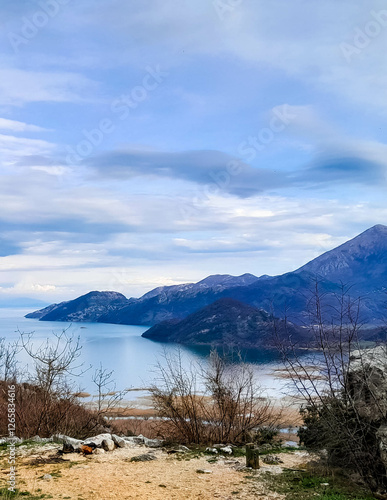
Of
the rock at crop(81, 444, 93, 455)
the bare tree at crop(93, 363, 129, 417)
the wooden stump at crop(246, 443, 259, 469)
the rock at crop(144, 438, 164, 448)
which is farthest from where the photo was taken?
the bare tree at crop(93, 363, 129, 417)

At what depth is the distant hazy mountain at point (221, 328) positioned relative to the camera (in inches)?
4308

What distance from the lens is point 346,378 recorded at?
9773mm

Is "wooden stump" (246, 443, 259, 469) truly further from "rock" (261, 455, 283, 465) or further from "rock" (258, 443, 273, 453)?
"rock" (258, 443, 273, 453)

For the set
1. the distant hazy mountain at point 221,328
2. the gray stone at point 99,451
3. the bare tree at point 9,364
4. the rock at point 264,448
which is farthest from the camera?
the distant hazy mountain at point 221,328

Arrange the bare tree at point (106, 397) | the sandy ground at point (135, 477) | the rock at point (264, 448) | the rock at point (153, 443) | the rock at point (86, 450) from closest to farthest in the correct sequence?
the sandy ground at point (135, 477) → the rock at point (86, 450) → the rock at point (153, 443) → the rock at point (264, 448) → the bare tree at point (106, 397)

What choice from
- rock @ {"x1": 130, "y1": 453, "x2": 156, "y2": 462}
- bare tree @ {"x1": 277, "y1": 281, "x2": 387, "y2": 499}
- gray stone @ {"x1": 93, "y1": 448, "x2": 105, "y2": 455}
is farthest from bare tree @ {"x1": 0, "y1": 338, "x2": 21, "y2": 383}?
bare tree @ {"x1": 277, "y1": 281, "x2": 387, "y2": 499}

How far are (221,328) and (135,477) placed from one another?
111350 mm

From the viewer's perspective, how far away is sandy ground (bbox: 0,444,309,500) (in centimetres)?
862

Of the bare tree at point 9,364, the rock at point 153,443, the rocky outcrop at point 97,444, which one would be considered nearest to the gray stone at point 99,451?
the rocky outcrop at point 97,444

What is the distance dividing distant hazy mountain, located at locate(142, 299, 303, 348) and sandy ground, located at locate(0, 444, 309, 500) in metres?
91.0

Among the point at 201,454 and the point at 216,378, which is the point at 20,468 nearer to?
the point at 201,454

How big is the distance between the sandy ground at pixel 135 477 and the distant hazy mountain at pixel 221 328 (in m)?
91.0

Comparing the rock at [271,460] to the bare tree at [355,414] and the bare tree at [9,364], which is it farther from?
the bare tree at [9,364]

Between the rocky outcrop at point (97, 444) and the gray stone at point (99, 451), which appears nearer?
the rocky outcrop at point (97, 444)
